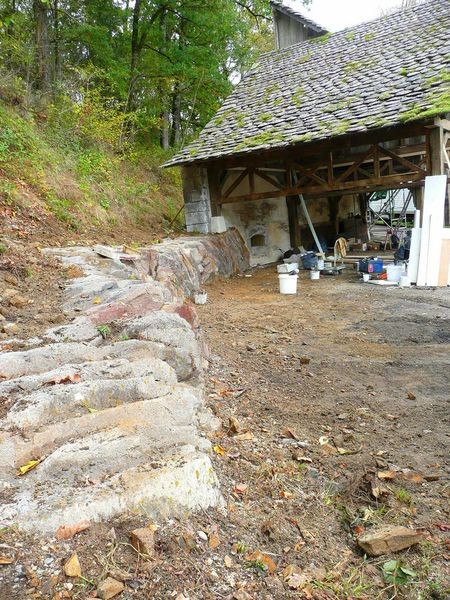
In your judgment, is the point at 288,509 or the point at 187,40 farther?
the point at 187,40

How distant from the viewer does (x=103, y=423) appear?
227cm

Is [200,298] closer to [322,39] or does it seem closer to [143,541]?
[143,541]

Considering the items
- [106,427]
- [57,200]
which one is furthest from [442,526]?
[57,200]

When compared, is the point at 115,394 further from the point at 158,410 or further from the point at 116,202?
the point at 116,202

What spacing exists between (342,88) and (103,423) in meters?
10.5

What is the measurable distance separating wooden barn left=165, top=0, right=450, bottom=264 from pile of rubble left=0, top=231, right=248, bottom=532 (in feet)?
23.1

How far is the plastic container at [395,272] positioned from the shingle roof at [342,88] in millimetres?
2771

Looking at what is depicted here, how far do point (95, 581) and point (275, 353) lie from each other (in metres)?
3.83

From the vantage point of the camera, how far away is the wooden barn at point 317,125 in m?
9.06

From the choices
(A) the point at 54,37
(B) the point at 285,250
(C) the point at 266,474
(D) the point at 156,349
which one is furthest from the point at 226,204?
(C) the point at 266,474

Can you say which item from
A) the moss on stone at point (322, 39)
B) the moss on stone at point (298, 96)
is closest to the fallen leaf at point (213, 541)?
the moss on stone at point (298, 96)

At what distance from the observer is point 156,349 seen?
3232 mm

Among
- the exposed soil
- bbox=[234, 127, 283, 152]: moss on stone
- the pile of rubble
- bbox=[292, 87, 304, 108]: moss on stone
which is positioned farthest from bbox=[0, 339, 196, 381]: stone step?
bbox=[292, 87, 304, 108]: moss on stone

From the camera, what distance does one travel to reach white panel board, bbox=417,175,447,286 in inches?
348
